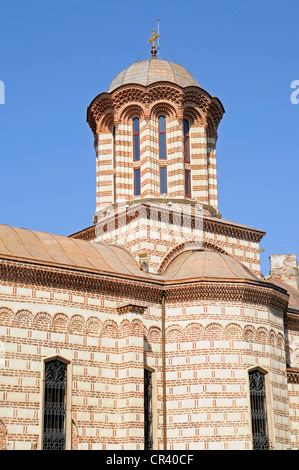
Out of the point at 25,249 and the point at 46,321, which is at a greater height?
the point at 25,249

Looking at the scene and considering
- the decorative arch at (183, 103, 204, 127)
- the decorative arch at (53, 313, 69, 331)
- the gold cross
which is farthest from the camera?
the gold cross

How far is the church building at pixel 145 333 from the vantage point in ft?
64.4

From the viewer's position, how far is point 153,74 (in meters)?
27.0

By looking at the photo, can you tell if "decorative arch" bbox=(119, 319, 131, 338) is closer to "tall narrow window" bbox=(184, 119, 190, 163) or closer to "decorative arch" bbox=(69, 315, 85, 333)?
"decorative arch" bbox=(69, 315, 85, 333)

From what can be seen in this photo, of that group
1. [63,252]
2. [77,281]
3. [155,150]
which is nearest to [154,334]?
[77,281]

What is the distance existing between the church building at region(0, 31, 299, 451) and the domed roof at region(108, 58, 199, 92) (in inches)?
64.1

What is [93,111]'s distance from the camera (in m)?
27.3

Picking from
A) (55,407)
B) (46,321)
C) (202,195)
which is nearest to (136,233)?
(202,195)

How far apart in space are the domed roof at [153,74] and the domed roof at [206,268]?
6.70 metres

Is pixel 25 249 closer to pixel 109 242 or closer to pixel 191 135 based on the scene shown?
pixel 109 242

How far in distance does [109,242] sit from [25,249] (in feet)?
15.2

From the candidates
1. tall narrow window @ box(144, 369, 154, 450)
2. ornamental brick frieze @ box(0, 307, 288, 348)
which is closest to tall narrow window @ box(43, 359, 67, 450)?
ornamental brick frieze @ box(0, 307, 288, 348)

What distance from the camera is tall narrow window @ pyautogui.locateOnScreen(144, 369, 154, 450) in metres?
20.9
